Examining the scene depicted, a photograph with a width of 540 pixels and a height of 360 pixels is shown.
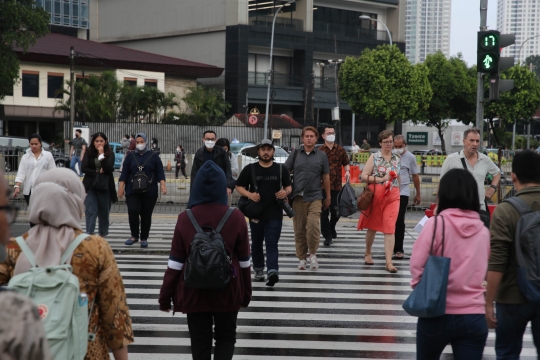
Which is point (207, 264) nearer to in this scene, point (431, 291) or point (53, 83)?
point (431, 291)

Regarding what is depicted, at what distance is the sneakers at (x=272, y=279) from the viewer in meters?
9.70

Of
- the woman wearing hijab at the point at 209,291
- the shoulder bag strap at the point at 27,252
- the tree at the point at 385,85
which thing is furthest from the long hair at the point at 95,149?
the tree at the point at 385,85

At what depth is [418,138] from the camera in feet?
245

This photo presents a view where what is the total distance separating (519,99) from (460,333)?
58.7 metres

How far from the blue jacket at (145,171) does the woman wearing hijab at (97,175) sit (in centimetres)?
27

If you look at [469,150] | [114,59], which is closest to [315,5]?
[114,59]

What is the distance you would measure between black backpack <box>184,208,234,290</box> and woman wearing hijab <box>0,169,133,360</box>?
871mm

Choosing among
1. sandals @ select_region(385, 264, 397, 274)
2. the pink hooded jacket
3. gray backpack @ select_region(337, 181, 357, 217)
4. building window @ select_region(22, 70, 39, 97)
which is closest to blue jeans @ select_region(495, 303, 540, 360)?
the pink hooded jacket

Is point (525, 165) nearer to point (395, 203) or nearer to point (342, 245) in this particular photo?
point (395, 203)

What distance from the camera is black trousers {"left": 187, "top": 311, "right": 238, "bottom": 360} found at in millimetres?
5129

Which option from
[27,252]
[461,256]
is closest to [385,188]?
[461,256]

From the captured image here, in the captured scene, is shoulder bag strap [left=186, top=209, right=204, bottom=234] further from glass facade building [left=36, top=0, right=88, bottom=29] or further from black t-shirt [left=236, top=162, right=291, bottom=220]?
glass facade building [left=36, top=0, right=88, bottom=29]

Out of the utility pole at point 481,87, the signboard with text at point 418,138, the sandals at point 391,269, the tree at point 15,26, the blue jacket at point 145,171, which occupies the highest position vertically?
the tree at point 15,26

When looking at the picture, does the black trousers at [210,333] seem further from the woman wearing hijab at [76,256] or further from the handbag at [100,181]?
the handbag at [100,181]
